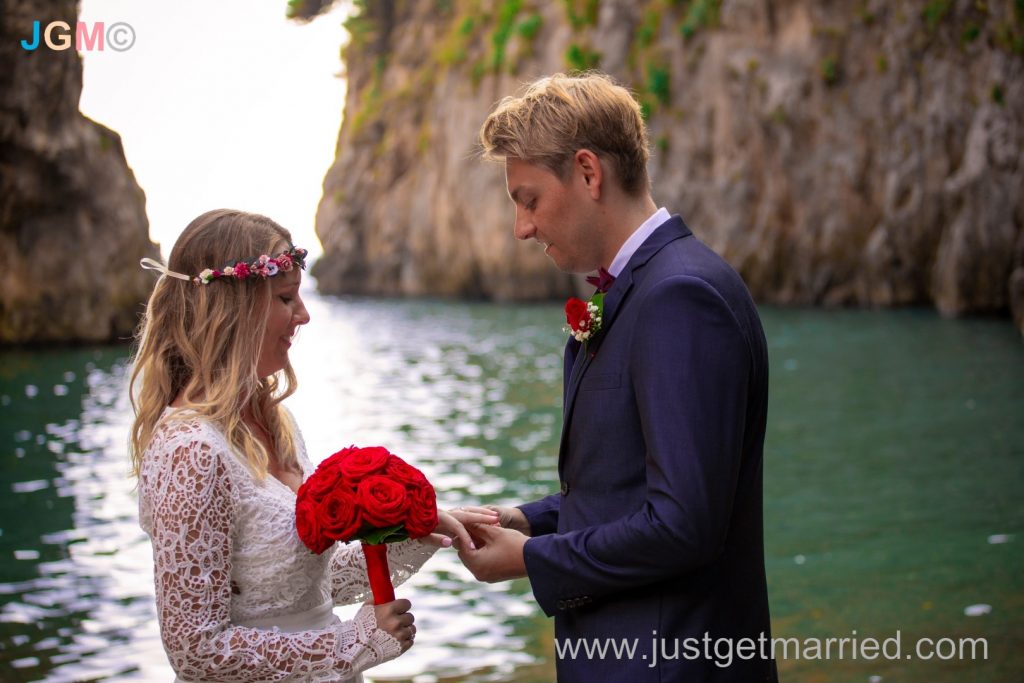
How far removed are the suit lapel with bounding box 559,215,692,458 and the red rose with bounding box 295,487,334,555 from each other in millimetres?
596

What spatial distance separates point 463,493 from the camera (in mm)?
9266

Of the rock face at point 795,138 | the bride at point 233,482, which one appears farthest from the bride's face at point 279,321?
the rock face at point 795,138

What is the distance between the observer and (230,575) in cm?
261

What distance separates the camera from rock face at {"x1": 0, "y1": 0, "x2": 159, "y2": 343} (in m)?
22.0

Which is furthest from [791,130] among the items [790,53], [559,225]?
[559,225]

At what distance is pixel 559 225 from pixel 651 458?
60 cm

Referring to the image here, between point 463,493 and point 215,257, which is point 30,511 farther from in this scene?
point 215,257

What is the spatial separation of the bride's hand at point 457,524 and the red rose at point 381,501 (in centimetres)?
21

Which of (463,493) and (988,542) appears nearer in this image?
(988,542)

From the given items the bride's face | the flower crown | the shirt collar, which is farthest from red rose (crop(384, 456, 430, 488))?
the shirt collar

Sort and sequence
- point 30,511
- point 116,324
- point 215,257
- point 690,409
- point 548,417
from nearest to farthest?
point 690,409 → point 215,257 → point 30,511 → point 548,417 → point 116,324

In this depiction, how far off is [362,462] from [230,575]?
0.41 metres

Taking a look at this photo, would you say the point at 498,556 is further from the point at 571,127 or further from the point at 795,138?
the point at 795,138

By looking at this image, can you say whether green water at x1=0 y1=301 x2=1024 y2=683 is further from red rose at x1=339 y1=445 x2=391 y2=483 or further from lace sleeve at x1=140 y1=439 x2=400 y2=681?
red rose at x1=339 y1=445 x2=391 y2=483
